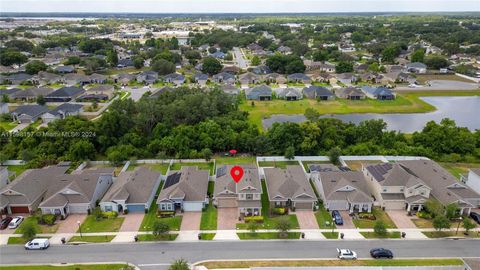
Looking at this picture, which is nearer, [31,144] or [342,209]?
[342,209]

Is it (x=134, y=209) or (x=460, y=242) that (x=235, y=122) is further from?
(x=460, y=242)

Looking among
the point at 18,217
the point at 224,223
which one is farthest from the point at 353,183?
Answer: the point at 18,217

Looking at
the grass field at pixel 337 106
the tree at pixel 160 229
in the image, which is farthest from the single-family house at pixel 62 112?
the tree at pixel 160 229

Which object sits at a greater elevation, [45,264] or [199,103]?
[199,103]

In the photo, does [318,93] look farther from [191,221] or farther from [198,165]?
[191,221]

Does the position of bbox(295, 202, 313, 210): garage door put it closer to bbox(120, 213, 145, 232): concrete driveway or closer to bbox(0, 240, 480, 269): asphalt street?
bbox(0, 240, 480, 269): asphalt street

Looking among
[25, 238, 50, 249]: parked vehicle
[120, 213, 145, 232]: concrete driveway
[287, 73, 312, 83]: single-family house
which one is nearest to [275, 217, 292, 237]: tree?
[120, 213, 145, 232]: concrete driveway

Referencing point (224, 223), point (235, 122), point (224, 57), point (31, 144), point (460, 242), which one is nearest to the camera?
point (460, 242)
